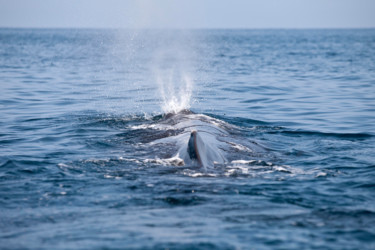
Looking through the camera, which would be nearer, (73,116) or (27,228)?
(27,228)

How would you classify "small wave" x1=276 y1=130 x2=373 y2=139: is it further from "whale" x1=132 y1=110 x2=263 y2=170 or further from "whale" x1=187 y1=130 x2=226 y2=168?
"whale" x1=187 y1=130 x2=226 y2=168

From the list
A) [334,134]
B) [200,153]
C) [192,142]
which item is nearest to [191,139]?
[192,142]

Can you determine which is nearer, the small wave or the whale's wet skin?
the whale's wet skin

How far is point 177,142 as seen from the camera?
10.7 meters

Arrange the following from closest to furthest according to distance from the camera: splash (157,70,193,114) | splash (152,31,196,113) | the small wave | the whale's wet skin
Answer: the whale's wet skin
the small wave
splash (152,31,196,113)
splash (157,70,193,114)

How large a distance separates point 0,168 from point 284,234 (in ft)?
19.2

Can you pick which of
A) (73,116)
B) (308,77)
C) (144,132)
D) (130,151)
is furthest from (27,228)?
(308,77)

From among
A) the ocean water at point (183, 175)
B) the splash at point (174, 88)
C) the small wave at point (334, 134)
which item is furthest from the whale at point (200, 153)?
the splash at point (174, 88)

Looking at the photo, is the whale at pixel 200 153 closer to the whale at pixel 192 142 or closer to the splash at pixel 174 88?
the whale at pixel 192 142

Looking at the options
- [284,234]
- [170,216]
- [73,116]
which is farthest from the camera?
[73,116]

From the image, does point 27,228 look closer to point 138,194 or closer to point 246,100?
point 138,194

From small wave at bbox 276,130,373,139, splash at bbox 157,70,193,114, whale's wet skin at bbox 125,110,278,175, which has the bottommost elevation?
small wave at bbox 276,130,373,139

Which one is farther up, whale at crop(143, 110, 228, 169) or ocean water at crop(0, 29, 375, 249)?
whale at crop(143, 110, 228, 169)

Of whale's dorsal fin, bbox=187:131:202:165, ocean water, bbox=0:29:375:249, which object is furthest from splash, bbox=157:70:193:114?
whale's dorsal fin, bbox=187:131:202:165
